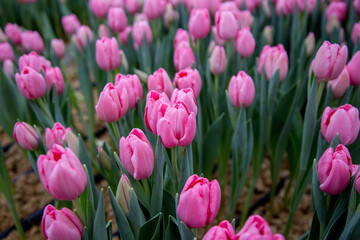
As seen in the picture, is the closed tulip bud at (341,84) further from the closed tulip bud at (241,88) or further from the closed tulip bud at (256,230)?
the closed tulip bud at (256,230)

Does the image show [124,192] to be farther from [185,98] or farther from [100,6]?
[100,6]

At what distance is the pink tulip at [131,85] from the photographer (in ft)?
2.42

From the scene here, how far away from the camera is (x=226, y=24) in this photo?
1040 mm

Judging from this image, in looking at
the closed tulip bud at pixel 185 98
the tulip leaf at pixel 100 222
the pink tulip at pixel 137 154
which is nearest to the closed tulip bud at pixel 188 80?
the closed tulip bud at pixel 185 98

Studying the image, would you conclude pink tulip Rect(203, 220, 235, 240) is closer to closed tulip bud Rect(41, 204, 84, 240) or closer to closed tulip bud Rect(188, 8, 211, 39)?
closed tulip bud Rect(41, 204, 84, 240)

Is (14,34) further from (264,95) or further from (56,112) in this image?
(264,95)

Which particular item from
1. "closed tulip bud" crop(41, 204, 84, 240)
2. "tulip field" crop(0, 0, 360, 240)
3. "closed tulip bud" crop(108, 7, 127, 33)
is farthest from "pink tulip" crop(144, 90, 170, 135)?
"closed tulip bud" crop(108, 7, 127, 33)

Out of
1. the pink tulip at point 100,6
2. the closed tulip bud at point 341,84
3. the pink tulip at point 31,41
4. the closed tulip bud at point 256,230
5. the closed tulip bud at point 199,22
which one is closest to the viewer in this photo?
the closed tulip bud at point 256,230

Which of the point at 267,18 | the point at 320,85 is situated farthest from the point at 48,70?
the point at 267,18

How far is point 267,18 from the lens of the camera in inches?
60.5

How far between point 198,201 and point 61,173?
0.72ft

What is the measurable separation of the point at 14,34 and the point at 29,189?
68 centimetres

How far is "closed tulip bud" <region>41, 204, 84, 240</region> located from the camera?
20.4 inches

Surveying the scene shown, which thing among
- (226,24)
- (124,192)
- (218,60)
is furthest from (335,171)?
(226,24)
